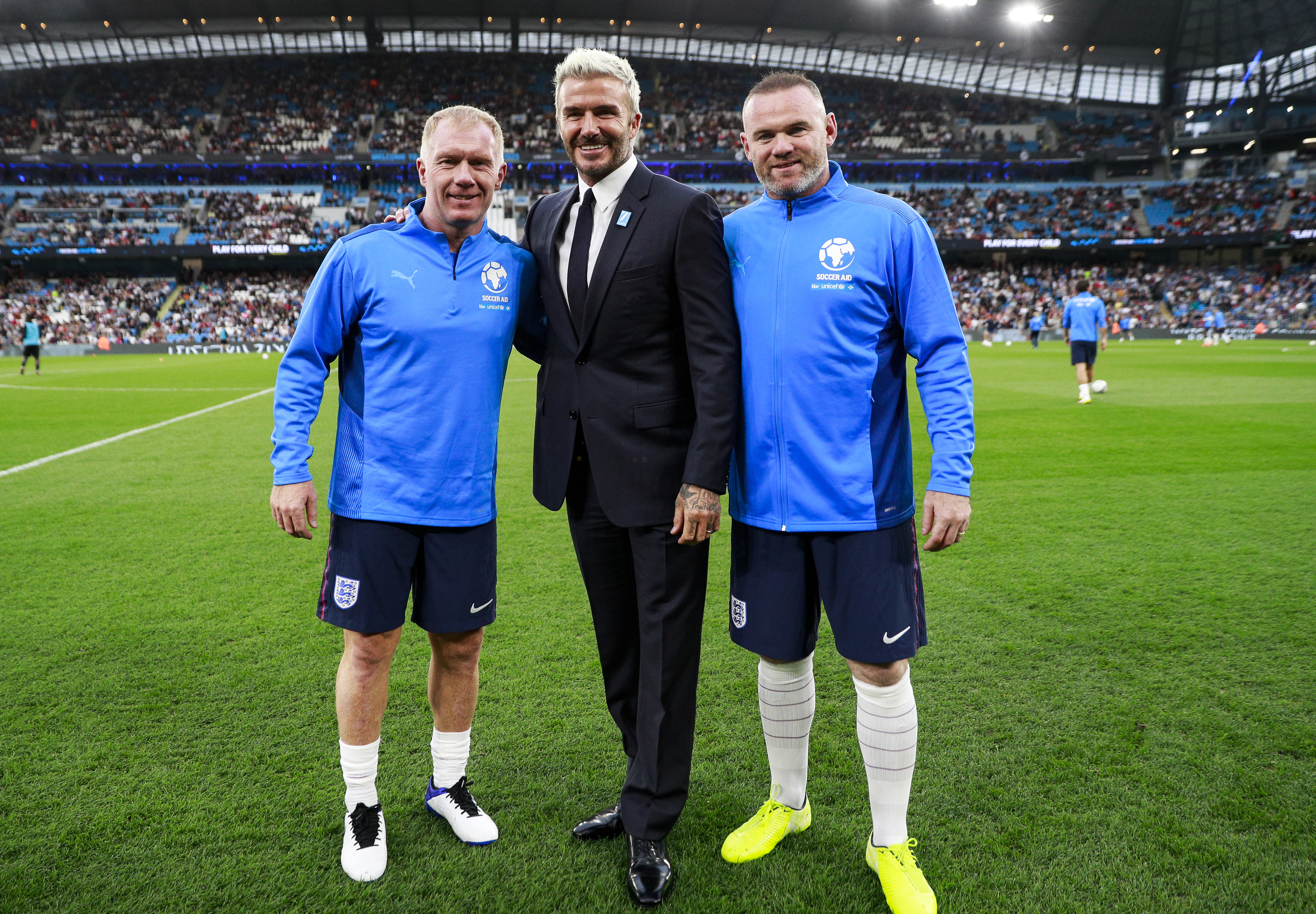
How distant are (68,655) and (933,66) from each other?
59.9 metres

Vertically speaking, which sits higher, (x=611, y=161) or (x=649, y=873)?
(x=611, y=161)

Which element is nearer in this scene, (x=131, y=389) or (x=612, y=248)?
(x=612, y=248)

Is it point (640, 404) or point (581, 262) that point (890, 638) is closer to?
point (640, 404)

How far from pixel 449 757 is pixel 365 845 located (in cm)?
38

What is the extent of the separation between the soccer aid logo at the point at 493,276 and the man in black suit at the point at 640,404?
0.16 m

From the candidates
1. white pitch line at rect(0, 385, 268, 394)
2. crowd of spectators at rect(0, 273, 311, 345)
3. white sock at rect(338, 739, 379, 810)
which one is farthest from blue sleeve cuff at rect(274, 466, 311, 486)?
crowd of spectators at rect(0, 273, 311, 345)

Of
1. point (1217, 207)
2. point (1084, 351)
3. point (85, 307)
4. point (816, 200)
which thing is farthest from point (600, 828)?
point (1217, 207)

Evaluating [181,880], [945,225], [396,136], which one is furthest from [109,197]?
[181,880]

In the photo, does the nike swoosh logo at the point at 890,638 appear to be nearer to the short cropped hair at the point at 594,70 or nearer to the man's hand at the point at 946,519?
the man's hand at the point at 946,519

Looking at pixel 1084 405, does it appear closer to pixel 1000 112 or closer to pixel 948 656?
pixel 948 656

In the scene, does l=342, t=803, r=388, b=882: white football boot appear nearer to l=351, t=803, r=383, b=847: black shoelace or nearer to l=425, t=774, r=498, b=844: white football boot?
l=351, t=803, r=383, b=847: black shoelace

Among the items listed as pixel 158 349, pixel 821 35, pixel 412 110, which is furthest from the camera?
pixel 412 110

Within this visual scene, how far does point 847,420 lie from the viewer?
2418 millimetres

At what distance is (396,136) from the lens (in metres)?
49.5
